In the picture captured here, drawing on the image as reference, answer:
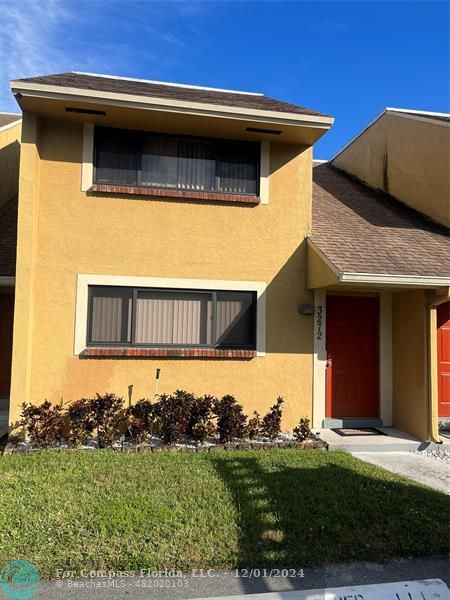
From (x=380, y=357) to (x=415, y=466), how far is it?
2.29 meters

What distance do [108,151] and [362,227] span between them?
477cm

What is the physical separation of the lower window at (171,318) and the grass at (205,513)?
1.97 metres

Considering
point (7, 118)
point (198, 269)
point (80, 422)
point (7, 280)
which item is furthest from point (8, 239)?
point (7, 118)

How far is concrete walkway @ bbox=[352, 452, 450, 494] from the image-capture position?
553 centimetres

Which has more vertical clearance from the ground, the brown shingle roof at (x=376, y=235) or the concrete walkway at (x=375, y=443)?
the brown shingle roof at (x=376, y=235)

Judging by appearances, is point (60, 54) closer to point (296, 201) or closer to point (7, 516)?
point (296, 201)

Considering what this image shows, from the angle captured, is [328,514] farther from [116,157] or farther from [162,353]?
[116,157]

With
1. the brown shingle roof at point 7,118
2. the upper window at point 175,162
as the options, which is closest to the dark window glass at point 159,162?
the upper window at point 175,162

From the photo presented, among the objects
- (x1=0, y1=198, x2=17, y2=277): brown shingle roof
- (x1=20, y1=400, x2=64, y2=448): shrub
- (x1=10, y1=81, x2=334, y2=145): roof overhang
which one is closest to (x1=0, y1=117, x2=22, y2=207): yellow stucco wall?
(x1=0, y1=198, x2=17, y2=277): brown shingle roof

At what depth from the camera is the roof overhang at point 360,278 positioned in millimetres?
6527

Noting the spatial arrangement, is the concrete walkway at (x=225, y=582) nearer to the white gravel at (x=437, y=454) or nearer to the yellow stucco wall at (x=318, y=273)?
the white gravel at (x=437, y=454)

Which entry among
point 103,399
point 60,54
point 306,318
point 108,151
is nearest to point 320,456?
point 306,318

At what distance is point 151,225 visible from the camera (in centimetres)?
717

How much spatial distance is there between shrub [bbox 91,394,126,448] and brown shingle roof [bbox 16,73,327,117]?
15.0 ft
